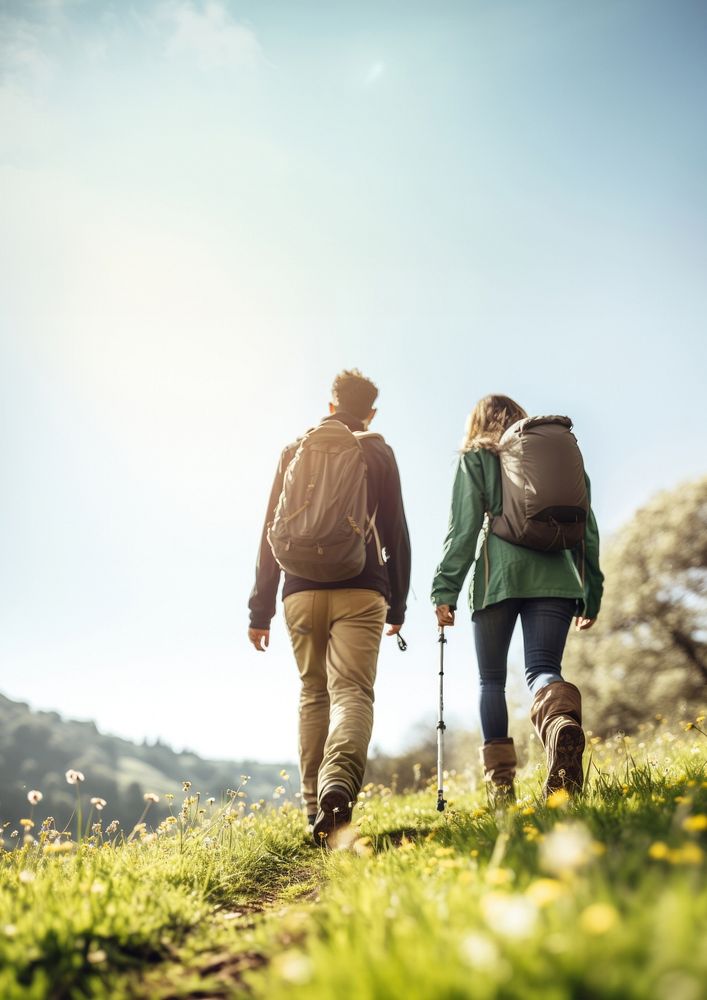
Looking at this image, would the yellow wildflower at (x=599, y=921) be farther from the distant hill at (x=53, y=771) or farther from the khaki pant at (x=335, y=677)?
the distant hill at (x=53, y=771)

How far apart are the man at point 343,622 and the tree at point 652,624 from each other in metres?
21.3

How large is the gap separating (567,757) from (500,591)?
1092 mm

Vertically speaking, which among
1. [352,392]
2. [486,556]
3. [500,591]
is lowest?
[500,591]

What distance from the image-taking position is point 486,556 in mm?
4613

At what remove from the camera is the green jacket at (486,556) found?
4379 mm

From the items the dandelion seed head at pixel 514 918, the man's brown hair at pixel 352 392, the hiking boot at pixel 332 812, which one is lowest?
the hiking boot at pixel 332 812

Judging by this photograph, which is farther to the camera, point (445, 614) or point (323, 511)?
point (445, 614)

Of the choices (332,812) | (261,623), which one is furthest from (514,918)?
(261,623)

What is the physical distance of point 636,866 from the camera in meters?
1.77

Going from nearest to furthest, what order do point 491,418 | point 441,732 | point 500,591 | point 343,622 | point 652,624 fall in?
point 500,591 < point 343,622 < point 491,418 < point 441,732 < point 652,624

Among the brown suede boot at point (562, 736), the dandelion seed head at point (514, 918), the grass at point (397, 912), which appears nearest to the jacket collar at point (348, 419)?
the brown suede boot at point (562, 736)

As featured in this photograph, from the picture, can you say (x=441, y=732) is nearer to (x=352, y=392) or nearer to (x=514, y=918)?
(x=352, y=392)

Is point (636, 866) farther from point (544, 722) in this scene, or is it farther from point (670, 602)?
point (670, 602)

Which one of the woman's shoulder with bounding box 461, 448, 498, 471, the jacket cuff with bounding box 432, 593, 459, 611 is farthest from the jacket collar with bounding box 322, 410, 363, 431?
A: the jacket cuff with bounding box 432, 593, 459, 611
